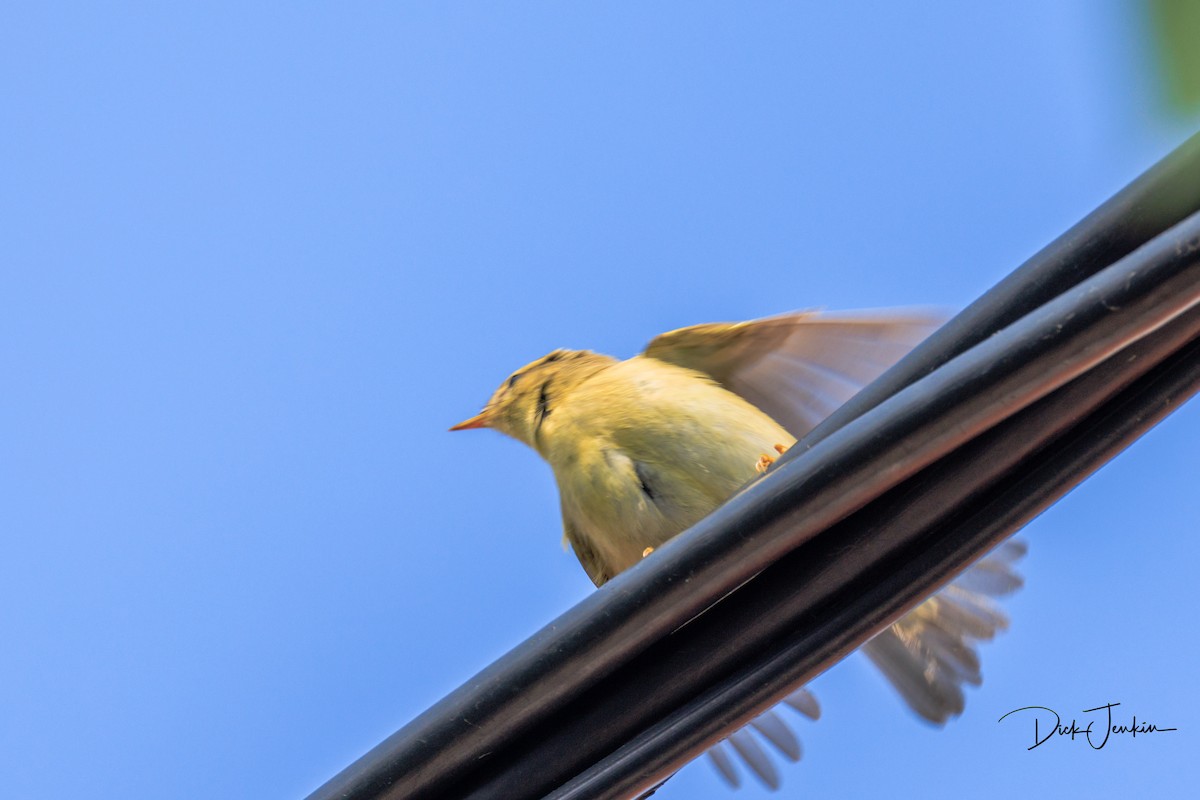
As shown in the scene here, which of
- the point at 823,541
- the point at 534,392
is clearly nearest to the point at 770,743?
the point at 534,392

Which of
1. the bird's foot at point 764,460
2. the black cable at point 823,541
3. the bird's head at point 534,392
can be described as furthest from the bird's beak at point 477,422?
the black cable at point 823,541

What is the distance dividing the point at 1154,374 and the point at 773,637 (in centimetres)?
53

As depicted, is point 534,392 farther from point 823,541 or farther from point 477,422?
point 823,541

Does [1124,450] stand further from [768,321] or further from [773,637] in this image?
[768,321]

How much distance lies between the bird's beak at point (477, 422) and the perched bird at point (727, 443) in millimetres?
380

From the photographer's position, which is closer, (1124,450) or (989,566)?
(1124,450)

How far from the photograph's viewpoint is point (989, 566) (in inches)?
151

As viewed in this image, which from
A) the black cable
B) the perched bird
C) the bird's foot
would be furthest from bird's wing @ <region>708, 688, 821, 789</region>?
the black cable

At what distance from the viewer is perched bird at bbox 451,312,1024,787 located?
3.78 metres

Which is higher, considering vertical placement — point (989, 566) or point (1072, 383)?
point (989, 566)

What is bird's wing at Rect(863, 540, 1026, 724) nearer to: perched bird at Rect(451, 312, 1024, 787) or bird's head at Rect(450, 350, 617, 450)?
perched bird at Rect(451, 312, 1024, 787)

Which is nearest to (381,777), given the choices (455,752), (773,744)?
(455,752)

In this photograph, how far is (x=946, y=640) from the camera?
3953 millimetres

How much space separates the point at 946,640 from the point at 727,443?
40.0 inches
